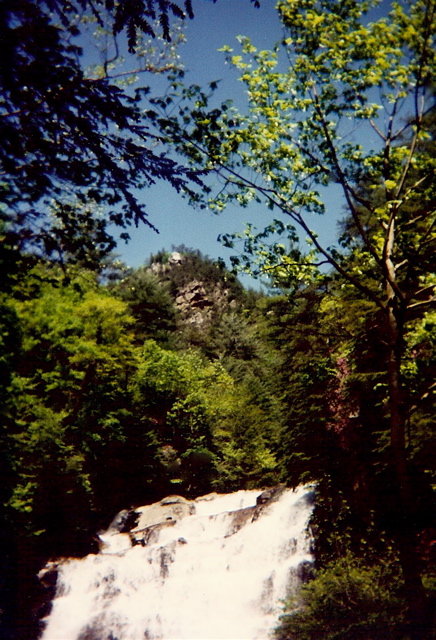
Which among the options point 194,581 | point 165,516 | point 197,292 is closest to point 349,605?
point 194,581

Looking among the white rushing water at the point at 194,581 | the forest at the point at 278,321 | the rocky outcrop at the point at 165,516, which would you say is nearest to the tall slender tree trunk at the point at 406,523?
the forest at the point at 278,321

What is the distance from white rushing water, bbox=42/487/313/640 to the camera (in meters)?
12.7

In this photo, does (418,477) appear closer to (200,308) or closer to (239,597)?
(239,597)

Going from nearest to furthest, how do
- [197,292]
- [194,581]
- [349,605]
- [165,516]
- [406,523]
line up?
[406,523] < [349,605] < [194,581] < [165,516] < [197,292]

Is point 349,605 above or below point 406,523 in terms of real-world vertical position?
below

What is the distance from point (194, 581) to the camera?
1482 cm

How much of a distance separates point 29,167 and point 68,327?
18.0 meters

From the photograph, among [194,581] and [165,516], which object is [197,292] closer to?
[165,516]

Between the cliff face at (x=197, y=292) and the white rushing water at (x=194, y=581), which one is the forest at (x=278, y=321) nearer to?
the white rushing water at (x=194, y=581)

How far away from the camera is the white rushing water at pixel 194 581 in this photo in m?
12.7

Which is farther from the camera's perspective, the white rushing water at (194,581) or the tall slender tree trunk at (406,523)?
the white rushing water at (194,581)

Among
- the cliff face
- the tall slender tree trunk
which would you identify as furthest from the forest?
the cliff face

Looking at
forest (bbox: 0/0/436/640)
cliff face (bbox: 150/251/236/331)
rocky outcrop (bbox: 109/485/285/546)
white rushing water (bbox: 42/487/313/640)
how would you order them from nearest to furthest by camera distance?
forest (bbox: 0/0/436/640), white rushing water (bbox: 42/487/313/640), rocky outcrop (bbox: 109/485/285/546), cliff face (bbox: 150/251/236/331)

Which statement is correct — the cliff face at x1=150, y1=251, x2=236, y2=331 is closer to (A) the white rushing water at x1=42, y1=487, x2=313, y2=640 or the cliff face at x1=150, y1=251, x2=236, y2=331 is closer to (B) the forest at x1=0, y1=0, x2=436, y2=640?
(B) the forest at x1=0, y1=0, x2=436, y2=640
